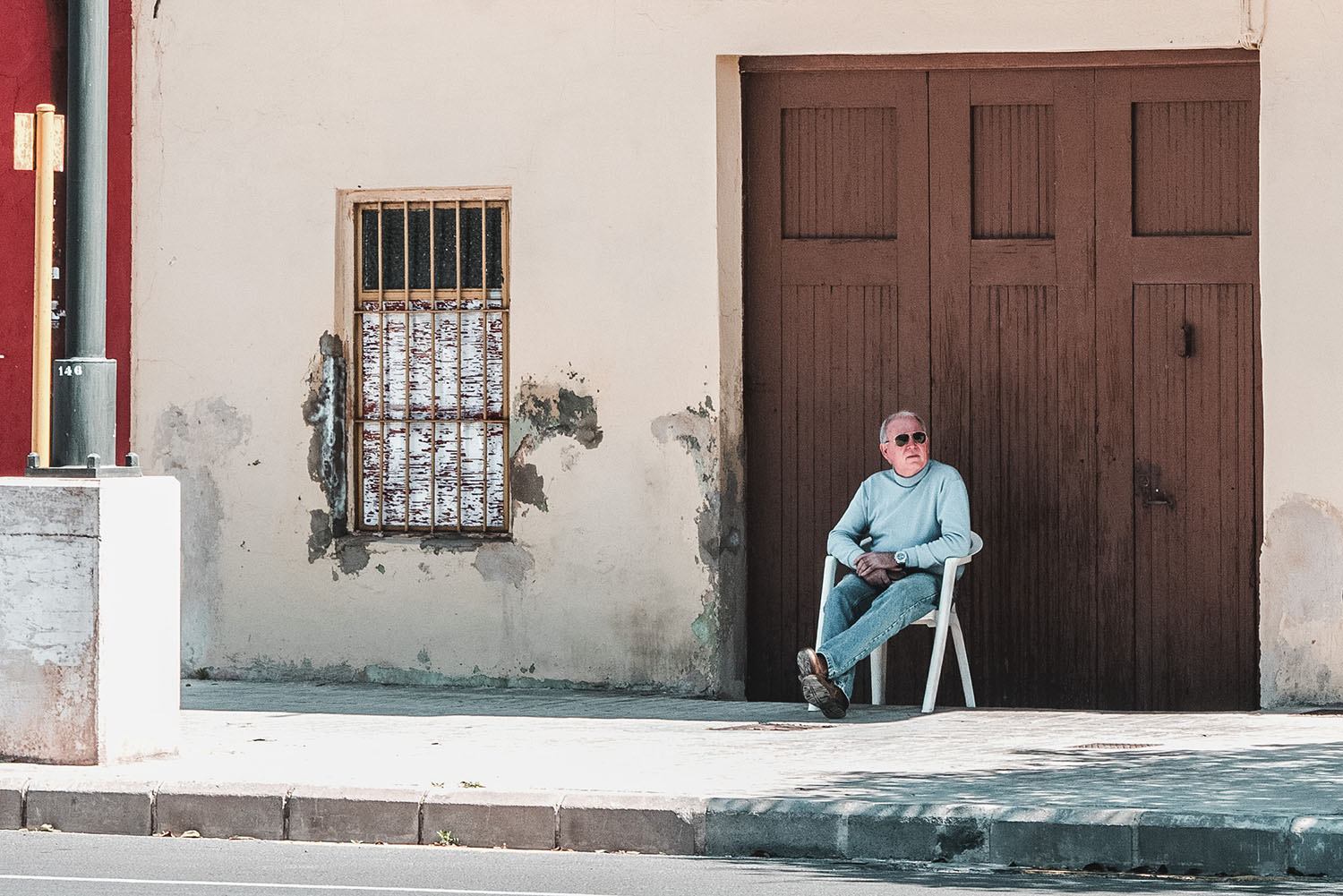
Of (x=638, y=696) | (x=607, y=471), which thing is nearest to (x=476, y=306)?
(x=607, y=471)

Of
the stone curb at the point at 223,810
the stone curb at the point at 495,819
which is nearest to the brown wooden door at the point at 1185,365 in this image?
the stone curb at the point at 495,819

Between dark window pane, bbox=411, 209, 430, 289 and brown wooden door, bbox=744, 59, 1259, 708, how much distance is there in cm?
163

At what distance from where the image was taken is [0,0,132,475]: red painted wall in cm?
1066

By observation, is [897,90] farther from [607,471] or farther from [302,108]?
[302,108]

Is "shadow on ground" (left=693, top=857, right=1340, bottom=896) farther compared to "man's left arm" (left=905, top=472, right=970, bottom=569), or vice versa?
"man's left arm" (left=905, top=472, right=970, bottom=569)

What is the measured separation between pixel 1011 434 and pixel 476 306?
8.87 feet

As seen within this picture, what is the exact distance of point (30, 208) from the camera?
1073 cm

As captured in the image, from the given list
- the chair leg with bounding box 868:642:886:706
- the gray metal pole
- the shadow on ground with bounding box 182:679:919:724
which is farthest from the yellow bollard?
the chair leg with bounding box 868:642:886:706

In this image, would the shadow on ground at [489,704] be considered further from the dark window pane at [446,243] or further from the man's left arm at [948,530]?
the dark window pane at [446,243]

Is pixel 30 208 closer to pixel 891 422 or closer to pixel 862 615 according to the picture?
pixel 891 422

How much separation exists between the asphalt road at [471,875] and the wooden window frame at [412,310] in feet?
12.3

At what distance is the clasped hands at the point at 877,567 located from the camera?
9.38 m

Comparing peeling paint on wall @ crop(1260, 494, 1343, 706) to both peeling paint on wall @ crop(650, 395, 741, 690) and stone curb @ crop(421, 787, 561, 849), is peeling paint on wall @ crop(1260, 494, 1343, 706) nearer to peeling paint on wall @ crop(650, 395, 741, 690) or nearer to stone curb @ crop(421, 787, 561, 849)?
peeling paint on wall @ crop(650, 395, 741, 690)

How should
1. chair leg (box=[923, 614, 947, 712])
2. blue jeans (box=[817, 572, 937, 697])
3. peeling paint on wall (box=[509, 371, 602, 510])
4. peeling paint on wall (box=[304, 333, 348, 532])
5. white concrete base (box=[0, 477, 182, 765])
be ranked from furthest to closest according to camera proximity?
peeling paint on wall (box=[304, 333, 348, 532]) → peeling paint on wall (box=[509, 371, 602, 510]) → chair leg (box=[923, 614, 947, 712]) → blue jeans (box=[817, 572, 937, 697]) → white concrete base (box=[0, 477, 182, 765])
